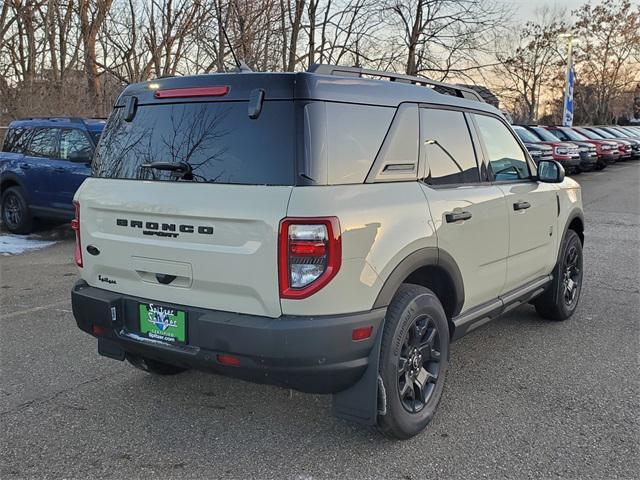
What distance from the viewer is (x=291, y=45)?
63.7 ft

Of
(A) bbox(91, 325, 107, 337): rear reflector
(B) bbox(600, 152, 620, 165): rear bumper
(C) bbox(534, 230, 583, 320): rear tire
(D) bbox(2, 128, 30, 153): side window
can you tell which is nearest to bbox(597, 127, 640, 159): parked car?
(B) bbox(600, 152, 620, 165): rear bumper

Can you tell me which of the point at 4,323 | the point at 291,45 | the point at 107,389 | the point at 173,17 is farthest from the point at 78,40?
the point at 107,389

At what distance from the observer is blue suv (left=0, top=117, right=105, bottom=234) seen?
30.6 feet

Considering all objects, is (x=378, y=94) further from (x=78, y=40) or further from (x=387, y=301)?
(x=78, y=40)

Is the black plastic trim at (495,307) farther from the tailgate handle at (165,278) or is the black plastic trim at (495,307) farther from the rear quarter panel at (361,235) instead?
the tailgate handle at (165,278)

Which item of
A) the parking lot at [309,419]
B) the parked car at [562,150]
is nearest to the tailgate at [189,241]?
the parking lot at [309,419]

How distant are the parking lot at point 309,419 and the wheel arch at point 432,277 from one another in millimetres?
672

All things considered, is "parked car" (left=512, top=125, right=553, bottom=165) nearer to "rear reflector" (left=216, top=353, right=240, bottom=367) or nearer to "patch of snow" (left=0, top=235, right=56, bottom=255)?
"patch of snow" (left=0, top=235, right=56, bottom=255)

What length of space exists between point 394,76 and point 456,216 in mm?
903

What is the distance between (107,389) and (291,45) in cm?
1723

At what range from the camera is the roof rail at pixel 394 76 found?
3084 mm

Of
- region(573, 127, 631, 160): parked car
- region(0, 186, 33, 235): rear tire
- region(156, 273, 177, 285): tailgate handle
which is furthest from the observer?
region(573, 127, 631, 160): parked car

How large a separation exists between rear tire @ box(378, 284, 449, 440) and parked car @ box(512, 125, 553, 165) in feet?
50.6

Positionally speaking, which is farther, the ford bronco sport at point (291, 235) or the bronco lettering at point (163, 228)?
the bronco lettering at point (163, 228)
